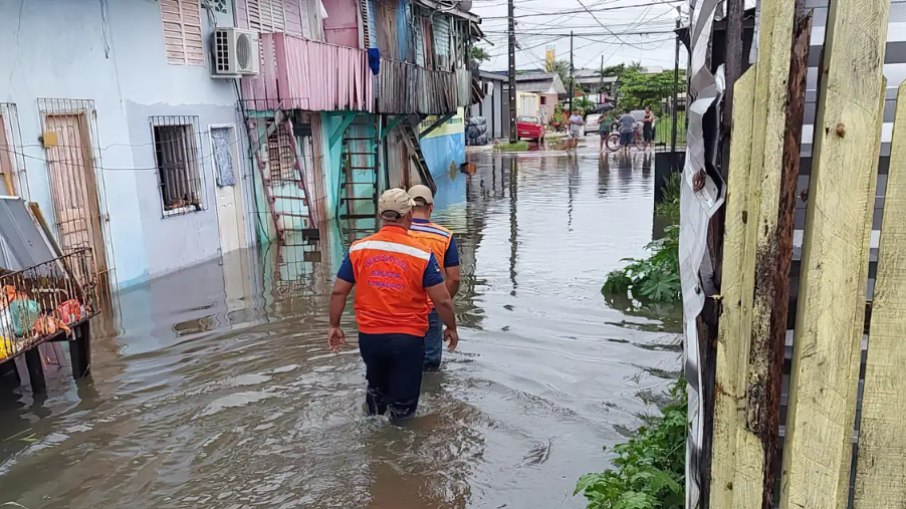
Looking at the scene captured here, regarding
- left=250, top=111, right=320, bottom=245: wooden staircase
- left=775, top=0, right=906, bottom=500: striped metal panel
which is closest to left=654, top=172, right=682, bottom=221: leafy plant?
left=250, top=111, right=320, bottom=245: wooden staircase

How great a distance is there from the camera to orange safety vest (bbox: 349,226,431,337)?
505 cm

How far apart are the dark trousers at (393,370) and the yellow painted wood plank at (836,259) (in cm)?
324

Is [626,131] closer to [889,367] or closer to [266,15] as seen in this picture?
[266,15]

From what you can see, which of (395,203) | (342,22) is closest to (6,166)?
(395,203)

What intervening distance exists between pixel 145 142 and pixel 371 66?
6825 mm

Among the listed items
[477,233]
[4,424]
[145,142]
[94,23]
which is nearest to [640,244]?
[477,233]

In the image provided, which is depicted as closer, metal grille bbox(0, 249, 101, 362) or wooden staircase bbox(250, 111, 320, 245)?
metal grille bbox(0, 249, 101, 362)

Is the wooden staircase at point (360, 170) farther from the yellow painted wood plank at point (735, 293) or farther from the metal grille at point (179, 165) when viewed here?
the yellow painted wood plank at point (735, 293)

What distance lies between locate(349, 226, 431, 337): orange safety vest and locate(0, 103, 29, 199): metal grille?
18.0 feet

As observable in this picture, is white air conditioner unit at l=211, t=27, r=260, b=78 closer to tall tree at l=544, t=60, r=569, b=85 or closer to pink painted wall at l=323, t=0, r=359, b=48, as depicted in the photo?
pink painted wall at l=323, t=0, r=359, b=48

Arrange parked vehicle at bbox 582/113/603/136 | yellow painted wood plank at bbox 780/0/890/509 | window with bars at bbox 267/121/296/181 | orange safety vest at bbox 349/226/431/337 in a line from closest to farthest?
1. yellow painted wood plank at bbox 780/0/890/509
2. orange safety vest at bbox 349/226/431/337
3. window with bars at bbox 267/121/296/181
4. parked vehicle at bbox 582/113/603/136

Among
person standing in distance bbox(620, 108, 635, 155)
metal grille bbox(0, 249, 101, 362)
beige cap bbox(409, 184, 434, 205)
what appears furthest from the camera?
person standing in distance bbox(620, 108, 635, 155)

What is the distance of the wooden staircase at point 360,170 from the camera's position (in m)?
18.6

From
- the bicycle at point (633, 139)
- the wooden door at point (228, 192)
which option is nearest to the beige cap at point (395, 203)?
the wooden door at point (228, 192)
